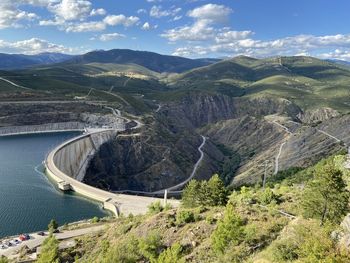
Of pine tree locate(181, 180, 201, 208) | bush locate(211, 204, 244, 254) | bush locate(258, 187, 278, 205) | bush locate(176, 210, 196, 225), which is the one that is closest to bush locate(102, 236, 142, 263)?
bush locate(176, 210, 196, 225)

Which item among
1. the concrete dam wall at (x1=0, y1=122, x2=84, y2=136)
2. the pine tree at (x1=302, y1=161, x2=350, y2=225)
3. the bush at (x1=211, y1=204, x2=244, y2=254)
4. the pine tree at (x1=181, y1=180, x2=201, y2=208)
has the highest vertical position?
the pine tree at (x1=302, y1=161, x2=350, y2=225)

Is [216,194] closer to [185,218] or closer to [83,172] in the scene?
[185,218]

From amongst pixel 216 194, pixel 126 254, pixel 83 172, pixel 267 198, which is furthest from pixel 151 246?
pixel 83 172

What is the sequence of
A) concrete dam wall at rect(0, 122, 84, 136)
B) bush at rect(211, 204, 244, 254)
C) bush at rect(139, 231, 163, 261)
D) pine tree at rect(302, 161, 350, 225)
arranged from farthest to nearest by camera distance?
concrete dam wall at rect(0, 122, 84, 136) → bush at rect(139, 231, 163, 261) → pine tree at rect(302, 161, 350, 225) → bush at rect(211, 204, 244, 254)

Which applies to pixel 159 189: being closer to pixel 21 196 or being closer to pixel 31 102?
pixel 21 196

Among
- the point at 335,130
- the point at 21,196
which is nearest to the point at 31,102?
the point at 21,196

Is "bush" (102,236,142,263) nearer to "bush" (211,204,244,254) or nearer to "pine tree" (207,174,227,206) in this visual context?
"bush" (211,204,244,254)
